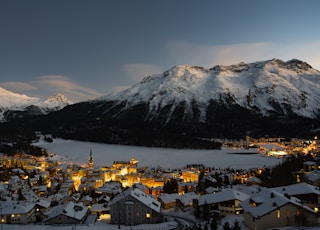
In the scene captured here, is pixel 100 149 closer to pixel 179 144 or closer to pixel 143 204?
pixel 179 144

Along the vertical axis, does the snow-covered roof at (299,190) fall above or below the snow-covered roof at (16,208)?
above

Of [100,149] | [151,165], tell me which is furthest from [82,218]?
[100,149]

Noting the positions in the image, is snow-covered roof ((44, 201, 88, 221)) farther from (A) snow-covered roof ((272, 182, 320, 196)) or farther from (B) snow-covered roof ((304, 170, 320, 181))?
(B) snow-covered roof ((304, 170, 320, 181))

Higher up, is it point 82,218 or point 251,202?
point 251,202

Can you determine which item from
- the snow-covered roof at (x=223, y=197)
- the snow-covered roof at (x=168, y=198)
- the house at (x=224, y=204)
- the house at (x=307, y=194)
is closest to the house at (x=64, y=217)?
the house at (x=224, y=204)

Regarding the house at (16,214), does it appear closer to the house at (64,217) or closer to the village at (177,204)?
the village at (177,204)

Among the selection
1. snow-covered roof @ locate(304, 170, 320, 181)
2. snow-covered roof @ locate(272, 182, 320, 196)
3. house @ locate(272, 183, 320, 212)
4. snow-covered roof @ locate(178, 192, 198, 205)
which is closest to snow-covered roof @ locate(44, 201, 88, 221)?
snow-covered roof @ locate(178, 192, 198, 205)

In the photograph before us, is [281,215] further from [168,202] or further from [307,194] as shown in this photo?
[168,202]

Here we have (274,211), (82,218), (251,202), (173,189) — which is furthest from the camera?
(173,189)
